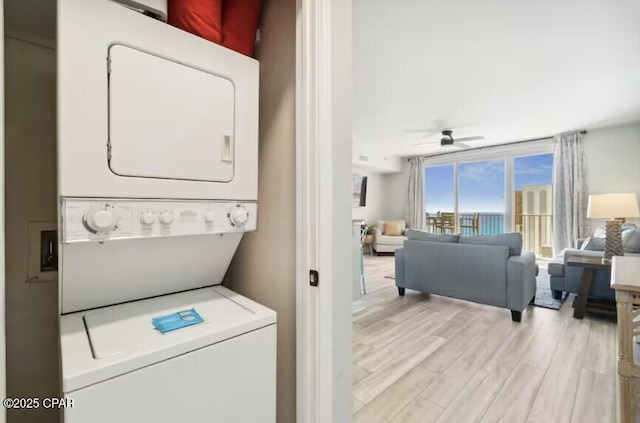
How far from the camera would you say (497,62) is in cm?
264

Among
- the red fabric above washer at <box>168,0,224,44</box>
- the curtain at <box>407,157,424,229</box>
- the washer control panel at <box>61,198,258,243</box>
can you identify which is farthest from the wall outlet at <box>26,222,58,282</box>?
the curtain at <box>407,157,424,229</box>

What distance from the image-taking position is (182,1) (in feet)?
2.92

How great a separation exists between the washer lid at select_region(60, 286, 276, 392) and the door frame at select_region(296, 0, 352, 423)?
0.56ft

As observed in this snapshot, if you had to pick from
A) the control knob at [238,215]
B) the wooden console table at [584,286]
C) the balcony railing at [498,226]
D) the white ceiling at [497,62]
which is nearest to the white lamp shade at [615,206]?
the wooden console table at [584,286]

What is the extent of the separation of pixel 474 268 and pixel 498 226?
415 centimetres

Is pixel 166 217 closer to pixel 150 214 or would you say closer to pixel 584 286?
pixel 150 214

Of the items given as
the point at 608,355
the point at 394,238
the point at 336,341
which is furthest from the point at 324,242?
the point at 394,238

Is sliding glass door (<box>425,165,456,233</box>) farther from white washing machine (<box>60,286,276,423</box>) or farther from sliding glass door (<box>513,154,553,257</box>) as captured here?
white washing machine (<box>60,286,276,423</box>)

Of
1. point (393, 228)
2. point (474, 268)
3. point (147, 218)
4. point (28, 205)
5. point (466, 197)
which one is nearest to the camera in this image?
point (147, 218)

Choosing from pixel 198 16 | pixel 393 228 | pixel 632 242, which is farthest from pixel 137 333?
pixel 393 228

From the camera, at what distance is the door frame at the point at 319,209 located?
35.9 inches

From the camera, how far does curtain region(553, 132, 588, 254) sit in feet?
15.8

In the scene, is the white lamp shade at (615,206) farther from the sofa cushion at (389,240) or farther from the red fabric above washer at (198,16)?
the red fabric above washer at (198,16)

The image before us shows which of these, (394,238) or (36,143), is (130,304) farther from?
(394,238)
